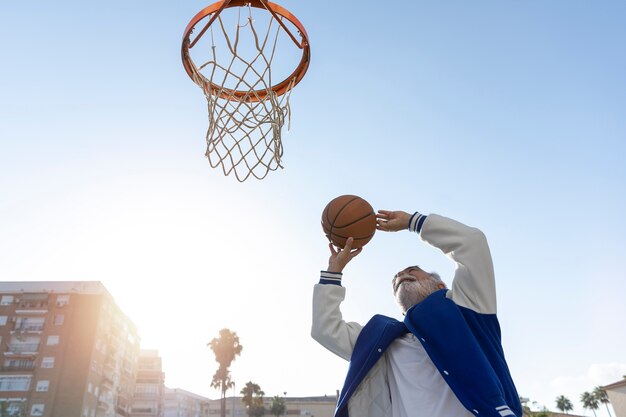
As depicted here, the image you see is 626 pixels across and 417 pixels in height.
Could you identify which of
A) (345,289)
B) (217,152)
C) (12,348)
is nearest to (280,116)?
(217,152)

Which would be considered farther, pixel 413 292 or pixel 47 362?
pixel 47 362

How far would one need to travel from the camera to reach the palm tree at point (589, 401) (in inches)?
2968

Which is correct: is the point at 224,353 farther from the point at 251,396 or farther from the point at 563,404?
the point at 563,404

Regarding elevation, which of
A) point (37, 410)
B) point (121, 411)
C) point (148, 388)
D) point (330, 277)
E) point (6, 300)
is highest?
point (6, 300)

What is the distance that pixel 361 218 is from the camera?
11.7ft

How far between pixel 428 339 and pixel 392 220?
Result: 951mm

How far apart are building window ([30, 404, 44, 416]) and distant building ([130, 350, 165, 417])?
698 inches

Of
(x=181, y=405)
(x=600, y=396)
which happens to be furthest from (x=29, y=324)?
(x=600, y=396)

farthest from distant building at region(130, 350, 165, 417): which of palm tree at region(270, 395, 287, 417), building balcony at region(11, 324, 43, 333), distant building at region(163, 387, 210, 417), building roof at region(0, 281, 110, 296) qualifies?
building roof at region(0, 281, 110, 296)

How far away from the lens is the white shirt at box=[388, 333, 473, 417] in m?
2.67

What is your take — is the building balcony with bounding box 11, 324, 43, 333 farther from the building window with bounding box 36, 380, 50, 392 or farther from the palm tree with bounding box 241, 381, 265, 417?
the palm tree with bounding box 241, 381, 265, 417

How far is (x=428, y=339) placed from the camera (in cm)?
279

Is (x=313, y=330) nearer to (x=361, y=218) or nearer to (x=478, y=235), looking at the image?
(x=361, y=218)

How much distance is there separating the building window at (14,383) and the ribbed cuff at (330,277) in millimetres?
46783
